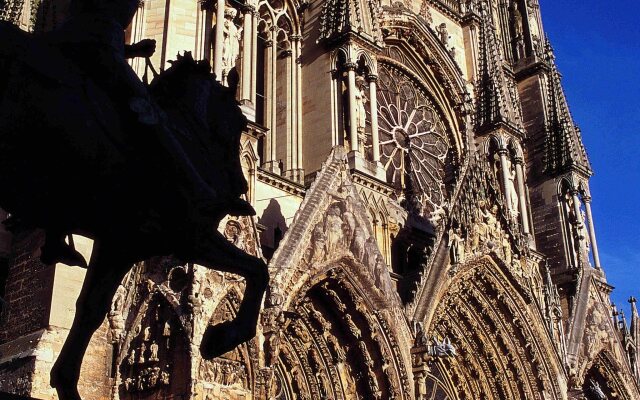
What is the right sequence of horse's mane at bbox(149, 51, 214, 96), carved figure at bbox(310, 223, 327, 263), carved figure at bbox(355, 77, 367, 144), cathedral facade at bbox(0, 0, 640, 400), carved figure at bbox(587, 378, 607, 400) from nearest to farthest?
horse's mane at bbox(149, 51, 214, 96) < cathedral facade at bbox(0, 0, 640, 400) < carved figure at bbox(310, 223, 327, 263) < carved figure at bbox(355, 77, 367, 144) < carved figure at bbox(587, 378, 607, 400)

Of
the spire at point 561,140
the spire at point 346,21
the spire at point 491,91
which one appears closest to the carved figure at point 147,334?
the spire at point 346,21

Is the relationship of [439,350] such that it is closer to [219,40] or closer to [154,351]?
[154,351]

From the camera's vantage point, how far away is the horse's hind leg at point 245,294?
15.3 ft

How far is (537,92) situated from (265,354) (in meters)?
14.2

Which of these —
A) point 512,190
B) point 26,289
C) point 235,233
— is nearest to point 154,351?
point 235,233

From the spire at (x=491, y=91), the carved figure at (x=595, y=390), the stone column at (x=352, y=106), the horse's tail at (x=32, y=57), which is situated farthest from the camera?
the spire at (x=491, y=91)

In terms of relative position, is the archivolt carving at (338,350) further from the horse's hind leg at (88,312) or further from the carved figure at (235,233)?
the horse's hind leg at (88,312)

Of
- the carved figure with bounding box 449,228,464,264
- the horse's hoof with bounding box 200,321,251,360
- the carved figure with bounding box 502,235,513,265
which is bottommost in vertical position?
the horse's hoof with bounding box 200,321,251,360

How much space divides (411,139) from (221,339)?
15356 mm

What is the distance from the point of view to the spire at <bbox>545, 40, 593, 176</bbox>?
820 inches

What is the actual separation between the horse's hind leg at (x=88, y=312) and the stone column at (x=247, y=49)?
28.4 feet

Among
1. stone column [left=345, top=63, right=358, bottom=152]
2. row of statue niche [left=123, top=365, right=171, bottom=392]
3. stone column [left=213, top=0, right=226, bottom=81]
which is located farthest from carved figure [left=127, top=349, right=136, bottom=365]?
stone column [left=345, top=63, right=358, bottom=152]

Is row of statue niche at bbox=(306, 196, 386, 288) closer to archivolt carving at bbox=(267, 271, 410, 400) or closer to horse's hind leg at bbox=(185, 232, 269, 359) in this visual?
archivolt carving at bbox=(267, 271, 410, 400)

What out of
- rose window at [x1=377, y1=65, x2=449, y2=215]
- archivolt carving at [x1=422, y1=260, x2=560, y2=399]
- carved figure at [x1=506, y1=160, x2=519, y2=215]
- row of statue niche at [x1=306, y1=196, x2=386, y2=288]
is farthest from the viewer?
carved figure at [x1=506, y1=160, x2=519, y2=215]
